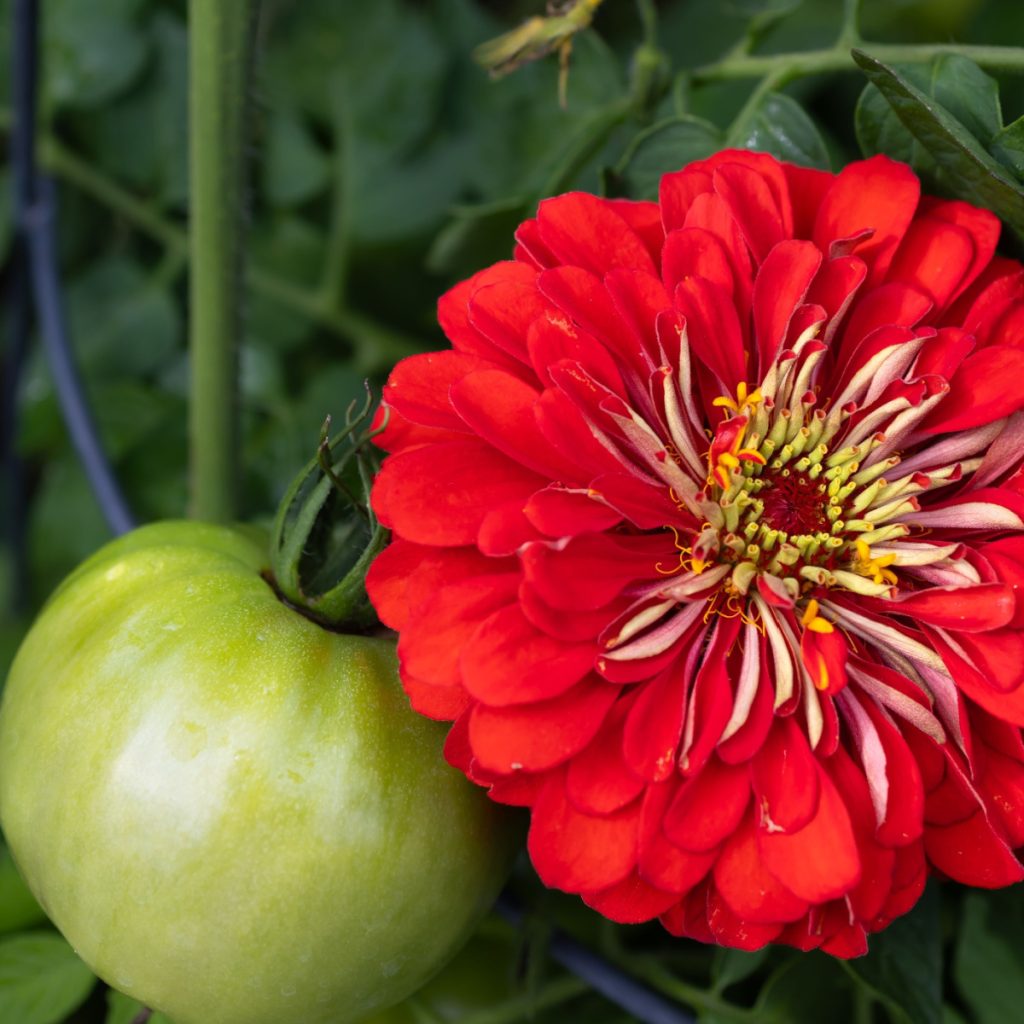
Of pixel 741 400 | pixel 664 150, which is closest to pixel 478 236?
pixel 664 150

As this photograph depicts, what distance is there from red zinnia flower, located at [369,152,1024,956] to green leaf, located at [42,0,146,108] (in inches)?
17.3

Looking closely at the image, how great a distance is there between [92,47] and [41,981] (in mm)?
542

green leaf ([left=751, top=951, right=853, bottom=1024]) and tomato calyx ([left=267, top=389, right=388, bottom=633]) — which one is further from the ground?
tomato calyx ([left=267, top=389, right=388, bottom=633])

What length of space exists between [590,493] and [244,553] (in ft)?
0.51

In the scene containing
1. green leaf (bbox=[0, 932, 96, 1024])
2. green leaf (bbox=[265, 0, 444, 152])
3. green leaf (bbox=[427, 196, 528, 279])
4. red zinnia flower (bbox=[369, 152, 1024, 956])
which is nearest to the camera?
red zinnia flower (bbox=[369, 152, 1024, 956])

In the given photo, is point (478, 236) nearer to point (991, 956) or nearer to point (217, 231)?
point (217, 231)

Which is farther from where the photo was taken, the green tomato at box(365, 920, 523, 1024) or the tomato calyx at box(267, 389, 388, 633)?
the green tomato at box(365, 920, 523, 1024)

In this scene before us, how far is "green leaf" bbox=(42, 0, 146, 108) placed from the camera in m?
0.72

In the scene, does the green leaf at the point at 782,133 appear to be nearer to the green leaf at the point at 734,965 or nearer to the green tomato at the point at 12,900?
the green leaf at the point at 734,965

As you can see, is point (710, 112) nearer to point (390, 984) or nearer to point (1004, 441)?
point (1004, 441)

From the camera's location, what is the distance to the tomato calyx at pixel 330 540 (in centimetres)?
41

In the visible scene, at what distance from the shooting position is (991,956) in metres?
0.52

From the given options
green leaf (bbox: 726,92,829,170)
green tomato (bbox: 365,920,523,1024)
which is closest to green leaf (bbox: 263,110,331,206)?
green leaf (bbox: 726,92,829,170)

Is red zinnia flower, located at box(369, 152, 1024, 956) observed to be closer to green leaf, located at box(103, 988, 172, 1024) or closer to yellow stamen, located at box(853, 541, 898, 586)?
yellow stamen, located at box(853, 541, 898, 586)
